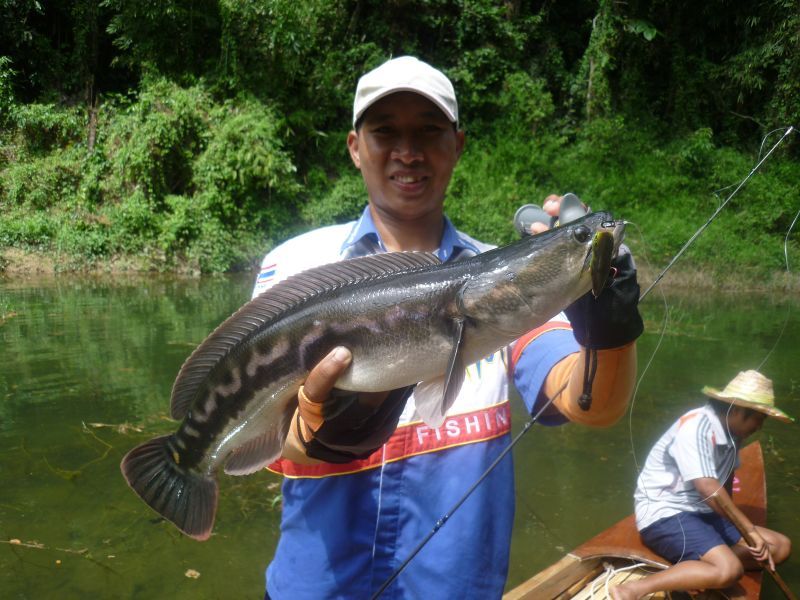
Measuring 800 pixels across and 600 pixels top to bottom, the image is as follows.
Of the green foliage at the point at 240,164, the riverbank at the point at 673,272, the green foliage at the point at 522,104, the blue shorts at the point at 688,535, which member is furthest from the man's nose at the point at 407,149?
the green foliage at the point at 522,104

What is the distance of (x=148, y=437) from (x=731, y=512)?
204 inches

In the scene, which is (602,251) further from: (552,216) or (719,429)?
(719,429)

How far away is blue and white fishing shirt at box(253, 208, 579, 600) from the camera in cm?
191

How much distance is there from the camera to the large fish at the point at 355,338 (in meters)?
1.57

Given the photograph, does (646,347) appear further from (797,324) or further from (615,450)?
(797,324)

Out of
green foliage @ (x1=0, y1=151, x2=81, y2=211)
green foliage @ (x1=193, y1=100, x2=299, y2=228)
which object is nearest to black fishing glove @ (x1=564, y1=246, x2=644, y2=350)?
green foliage @ (x1=193, y1=100, x2=299, y2=228)

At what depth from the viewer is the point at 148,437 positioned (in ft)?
19.8

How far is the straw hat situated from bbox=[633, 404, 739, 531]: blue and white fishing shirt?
162 millimetres

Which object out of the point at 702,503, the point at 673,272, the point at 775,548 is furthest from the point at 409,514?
the point at 673,272

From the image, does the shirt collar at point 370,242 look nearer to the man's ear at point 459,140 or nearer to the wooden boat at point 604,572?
the man's ear at point 459,140

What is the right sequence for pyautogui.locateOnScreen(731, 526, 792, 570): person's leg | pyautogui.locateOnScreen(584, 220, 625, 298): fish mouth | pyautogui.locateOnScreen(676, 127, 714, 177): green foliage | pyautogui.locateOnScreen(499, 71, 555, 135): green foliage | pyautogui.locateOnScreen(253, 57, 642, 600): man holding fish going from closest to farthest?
pyautogui.locateOnScreen(584, 220, 625, 298): fish mouth → pyautogui.locateOnScreen(253, 57, 642, 600): man holding fish → pyautogui.locateOnScreen(731, 526, 792, 570): person's leg → pyautogui.locateOnScreen(676, 127, 714, 177): green foliage → pyautogui.locateOnScreen(499, 71, 555, 135): green foliage

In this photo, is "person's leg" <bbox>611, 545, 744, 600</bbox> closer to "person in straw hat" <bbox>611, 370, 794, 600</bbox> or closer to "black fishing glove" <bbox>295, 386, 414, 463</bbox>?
"person in straw hat" <bbox>611, 370, 794, 600</bbox>

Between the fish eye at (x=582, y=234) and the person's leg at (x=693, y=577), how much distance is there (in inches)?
124

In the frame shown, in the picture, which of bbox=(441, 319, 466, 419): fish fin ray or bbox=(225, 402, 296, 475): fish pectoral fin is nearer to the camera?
bbox=(441, 319, 466, 419): fish fin ray
